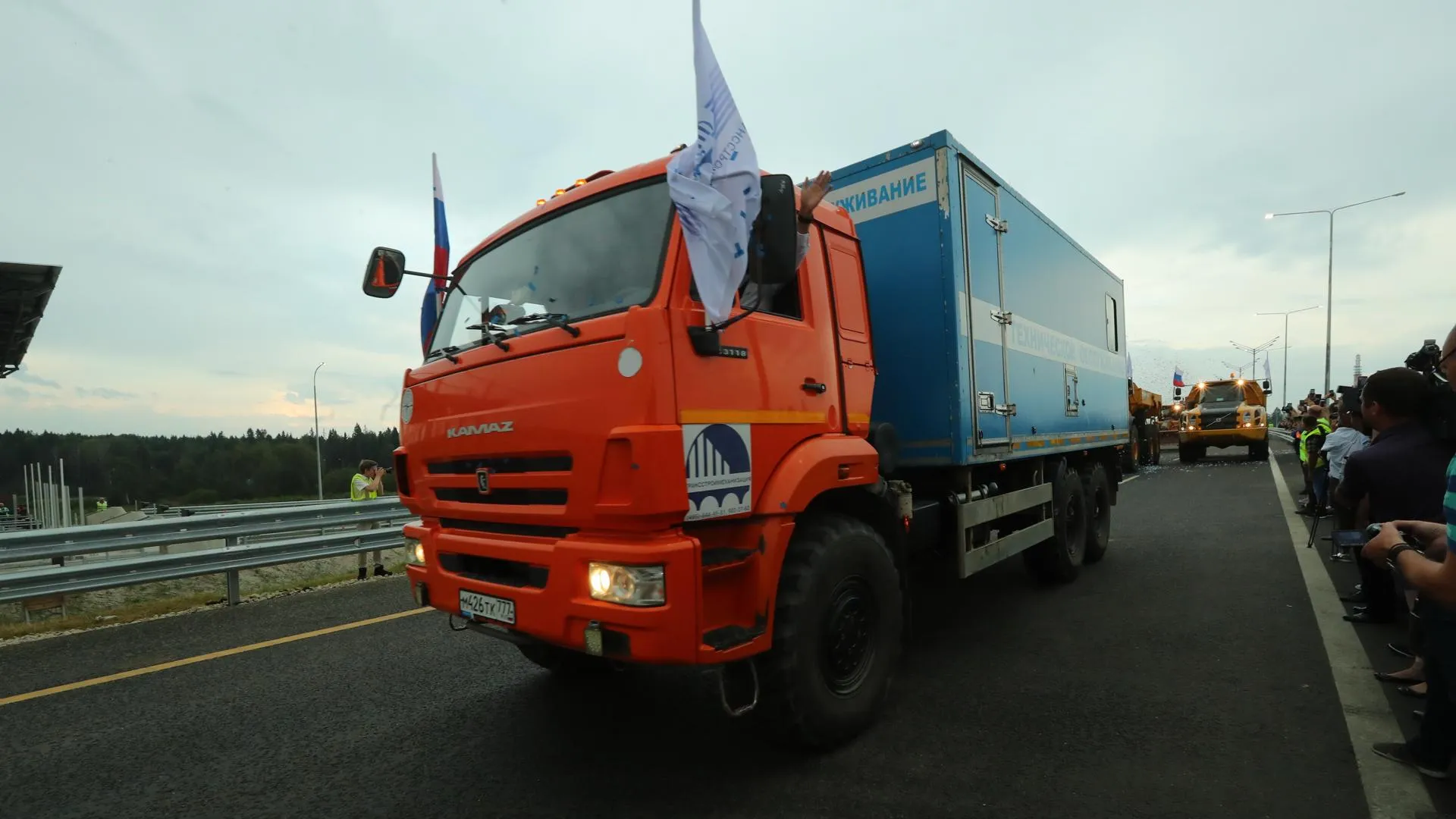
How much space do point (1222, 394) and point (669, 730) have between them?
80.2 ft

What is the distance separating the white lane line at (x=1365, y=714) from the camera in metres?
2.79

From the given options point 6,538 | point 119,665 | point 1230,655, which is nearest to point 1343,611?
point 1230,655

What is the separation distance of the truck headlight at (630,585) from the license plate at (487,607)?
509 mm

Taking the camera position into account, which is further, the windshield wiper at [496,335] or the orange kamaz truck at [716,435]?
the windshield wiper at [496,335]

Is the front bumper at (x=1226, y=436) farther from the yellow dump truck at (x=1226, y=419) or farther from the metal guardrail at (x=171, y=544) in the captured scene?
the metal guardrail at (x=171, y=544)

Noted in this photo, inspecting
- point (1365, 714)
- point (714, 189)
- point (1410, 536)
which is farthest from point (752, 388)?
point (1365, 714)

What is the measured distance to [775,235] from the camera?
300 cm

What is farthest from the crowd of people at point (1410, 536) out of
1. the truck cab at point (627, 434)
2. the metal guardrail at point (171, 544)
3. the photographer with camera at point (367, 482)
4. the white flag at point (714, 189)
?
the photographer with camera at point (367, 482)

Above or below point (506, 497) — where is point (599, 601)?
below

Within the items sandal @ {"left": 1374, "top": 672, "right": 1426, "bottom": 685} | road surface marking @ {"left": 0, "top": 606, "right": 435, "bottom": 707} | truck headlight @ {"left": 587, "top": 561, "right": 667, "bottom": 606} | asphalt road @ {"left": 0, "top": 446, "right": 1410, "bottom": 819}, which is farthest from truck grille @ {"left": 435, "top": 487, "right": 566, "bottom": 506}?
sandal @ {"left": 1374, "top": 672, "right": 1426, "bottom": 685}

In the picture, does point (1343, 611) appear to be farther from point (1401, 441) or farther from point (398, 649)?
point (398, 649)

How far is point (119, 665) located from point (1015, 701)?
17.8 ft

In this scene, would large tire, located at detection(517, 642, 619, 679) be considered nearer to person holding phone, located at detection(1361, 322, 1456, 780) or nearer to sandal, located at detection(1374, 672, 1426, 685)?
person holding phone, located at detection(1361, 322, 1456, 780)

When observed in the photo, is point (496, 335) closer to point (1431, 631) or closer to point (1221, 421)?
point (1431, 631)
